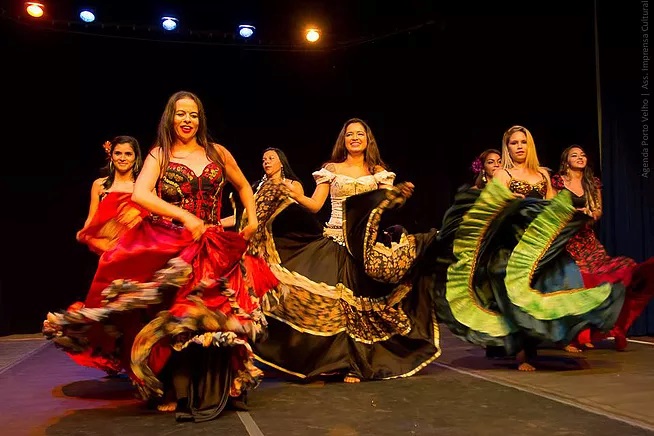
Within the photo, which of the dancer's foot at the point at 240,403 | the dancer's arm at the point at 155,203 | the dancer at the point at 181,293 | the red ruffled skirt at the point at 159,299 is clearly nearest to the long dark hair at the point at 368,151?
the dancer at the point at 181,293

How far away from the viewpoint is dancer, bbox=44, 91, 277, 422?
9.54 ft

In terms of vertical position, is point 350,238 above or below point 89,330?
above

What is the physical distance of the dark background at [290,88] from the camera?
6410mm

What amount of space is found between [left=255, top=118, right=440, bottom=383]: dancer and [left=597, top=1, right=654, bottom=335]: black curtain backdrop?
2759 mm

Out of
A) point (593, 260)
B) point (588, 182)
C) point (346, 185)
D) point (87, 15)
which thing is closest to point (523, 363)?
point (593, 260)

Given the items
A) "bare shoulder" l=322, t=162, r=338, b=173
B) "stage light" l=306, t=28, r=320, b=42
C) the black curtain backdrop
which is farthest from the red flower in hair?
"stage light" l=306, t=28, r=320, b=42

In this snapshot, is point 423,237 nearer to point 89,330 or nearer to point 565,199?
point 565,199

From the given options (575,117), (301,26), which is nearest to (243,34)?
(301,26)

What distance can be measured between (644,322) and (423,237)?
3.02 meters

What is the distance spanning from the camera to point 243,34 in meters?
6.84

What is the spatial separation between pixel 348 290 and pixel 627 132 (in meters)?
3.45

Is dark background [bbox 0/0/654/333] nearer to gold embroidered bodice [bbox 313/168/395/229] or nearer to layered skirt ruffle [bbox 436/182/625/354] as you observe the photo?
layered skirt ruffle [bbox 436/182/625/354]

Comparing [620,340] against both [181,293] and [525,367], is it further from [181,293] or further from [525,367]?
[181,293]

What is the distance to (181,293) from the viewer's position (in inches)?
117
